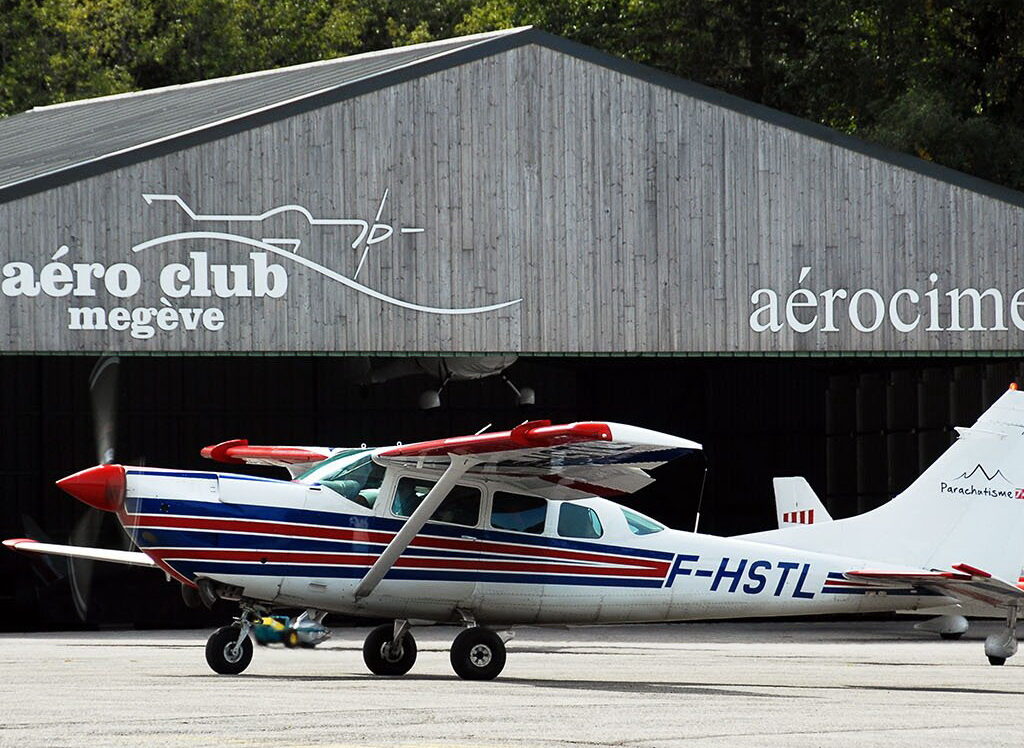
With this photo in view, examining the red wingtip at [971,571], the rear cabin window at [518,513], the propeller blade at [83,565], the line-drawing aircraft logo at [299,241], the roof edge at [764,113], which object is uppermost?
the roof edge at [764,113]

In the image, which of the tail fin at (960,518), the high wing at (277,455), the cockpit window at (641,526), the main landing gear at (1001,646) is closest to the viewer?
the cockpit window at (641,526)

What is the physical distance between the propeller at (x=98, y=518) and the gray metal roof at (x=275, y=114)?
351 cm

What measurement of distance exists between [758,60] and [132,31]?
1876cm

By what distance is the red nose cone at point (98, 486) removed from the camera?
13414 millimetres

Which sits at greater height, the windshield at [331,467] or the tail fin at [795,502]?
the windshield at [331,467]

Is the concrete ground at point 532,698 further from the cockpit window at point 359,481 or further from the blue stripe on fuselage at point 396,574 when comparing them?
the cockpit window at point 359,481

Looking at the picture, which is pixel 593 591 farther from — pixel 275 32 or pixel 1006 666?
pixel 275 32

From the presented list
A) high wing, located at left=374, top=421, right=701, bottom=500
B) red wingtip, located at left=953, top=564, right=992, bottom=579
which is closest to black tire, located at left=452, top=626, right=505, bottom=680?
high wing, located at left=374, top=421, right=701, bottom=500

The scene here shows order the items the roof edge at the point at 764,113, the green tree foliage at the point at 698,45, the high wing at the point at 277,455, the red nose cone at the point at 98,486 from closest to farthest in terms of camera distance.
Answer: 1. the red nose cone at the point at 98,486
2. the high wing at the point at 277,455
3. the roof edge at the point at 764,113
4. the green tree foliage at the point at 698,45

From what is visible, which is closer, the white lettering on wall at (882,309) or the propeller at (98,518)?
the white lettering on wall at (882,309)

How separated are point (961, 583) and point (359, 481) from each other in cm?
525

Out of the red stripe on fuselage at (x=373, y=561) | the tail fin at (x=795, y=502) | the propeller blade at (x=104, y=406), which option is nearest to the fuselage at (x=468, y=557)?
the red stripe on fuselage at (x=373, y=561)

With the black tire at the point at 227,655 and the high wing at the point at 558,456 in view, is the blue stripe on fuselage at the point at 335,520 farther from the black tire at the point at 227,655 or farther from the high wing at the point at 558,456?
the black tire at the point at 227,655

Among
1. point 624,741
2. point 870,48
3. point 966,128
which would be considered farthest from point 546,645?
point 870,48
